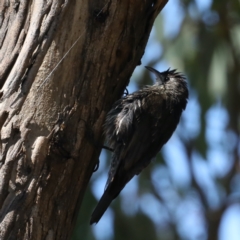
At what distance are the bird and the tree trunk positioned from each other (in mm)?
460

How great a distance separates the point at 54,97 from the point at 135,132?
112 centimetres

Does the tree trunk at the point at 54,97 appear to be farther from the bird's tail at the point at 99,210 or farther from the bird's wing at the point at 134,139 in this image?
the bird's wing at the point at 134,139

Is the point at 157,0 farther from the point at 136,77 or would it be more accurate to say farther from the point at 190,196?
the point at 190,196

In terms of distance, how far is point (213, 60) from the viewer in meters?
7.55

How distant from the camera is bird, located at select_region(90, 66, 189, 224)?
13.9ft

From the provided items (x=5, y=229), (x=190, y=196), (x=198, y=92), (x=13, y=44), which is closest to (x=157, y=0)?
(x=13, y=44)

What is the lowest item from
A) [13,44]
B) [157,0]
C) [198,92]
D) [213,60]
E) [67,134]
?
[67,134]

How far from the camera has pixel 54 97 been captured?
3408mm

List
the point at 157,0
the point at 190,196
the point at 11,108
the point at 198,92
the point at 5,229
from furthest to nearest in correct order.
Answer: the point at 190,196, the point at 198,92, the point at 157,0, the point at 11,108, the point at 5,229

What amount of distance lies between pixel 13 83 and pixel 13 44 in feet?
0.85

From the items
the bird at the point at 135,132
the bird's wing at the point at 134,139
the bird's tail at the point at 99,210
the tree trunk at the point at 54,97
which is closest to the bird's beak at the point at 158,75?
the bird at the point at 135,132

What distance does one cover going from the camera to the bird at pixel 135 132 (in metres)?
4.24

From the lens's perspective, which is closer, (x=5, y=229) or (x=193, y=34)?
(x=5, y=229)

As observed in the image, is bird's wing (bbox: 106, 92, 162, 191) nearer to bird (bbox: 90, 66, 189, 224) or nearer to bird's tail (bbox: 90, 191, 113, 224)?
bird (bbox: 90, 66, 189, 224)
